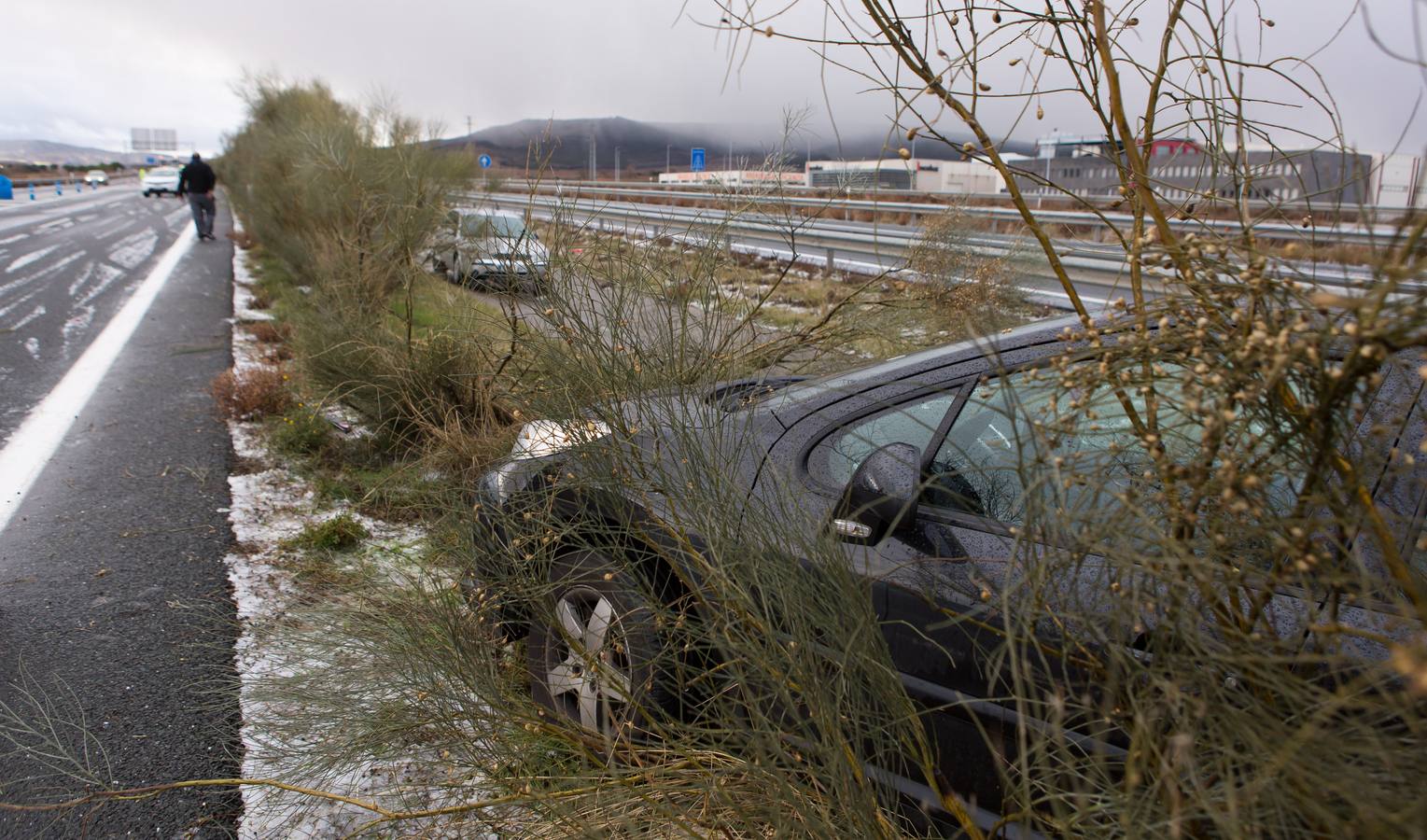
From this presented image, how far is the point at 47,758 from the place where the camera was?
2832 mm

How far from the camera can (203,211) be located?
Result: 23484mm

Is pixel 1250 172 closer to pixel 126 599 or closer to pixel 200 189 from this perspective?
pixel 126 599

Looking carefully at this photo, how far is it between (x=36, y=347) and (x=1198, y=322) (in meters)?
10.9

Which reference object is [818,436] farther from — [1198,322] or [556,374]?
[1198,322]

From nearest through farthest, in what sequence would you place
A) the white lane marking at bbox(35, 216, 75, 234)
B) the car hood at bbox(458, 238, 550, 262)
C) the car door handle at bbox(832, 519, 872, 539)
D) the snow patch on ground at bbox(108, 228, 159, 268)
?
the car door handle at bbox(832, 519, 872, 539) < the car hood at bbox(458, 238, 550, 262) < the snow patch on ground at bbox(108, 228, 159, 268) < the white lane marking at bbox(35, 216, 75, 234)

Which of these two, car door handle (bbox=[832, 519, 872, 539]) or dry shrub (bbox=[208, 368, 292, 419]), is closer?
car door handle (bbox=[832, 519, 872, 539])

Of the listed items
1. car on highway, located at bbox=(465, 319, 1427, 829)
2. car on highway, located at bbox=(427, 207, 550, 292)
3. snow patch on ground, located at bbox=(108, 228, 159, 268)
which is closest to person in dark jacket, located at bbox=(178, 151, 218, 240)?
snow patch on ground, located at bbox=(108, 228, 159, 268)

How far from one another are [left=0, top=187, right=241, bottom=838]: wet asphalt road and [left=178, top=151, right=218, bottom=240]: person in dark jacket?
586 inches

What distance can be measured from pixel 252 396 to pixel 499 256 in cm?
422

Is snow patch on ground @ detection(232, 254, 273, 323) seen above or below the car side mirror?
below

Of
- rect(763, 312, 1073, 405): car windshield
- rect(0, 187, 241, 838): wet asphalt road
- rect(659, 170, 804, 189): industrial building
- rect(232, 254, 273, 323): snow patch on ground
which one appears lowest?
rect(0, 187, 241, 838): wet asphalt road

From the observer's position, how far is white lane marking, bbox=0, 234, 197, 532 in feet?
17.4

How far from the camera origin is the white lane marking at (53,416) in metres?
5.30

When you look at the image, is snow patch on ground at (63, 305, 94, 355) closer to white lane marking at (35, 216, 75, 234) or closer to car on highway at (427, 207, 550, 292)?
car on highway at (427, 207, 550, 292)
